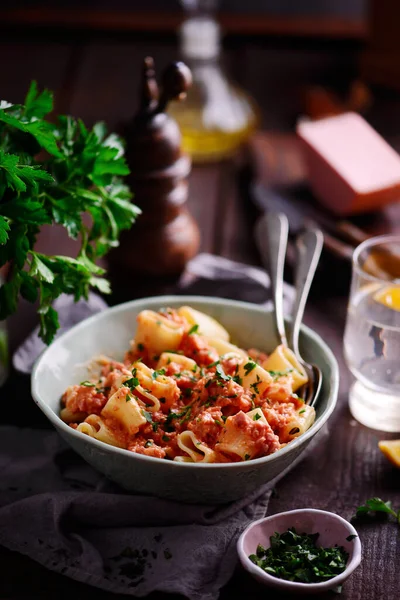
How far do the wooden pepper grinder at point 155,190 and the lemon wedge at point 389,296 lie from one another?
612 mm

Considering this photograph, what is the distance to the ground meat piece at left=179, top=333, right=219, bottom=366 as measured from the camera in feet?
6.49

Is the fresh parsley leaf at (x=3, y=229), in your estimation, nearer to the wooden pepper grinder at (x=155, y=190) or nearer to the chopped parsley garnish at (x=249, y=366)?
the chopped parsley garnish at (x=249, y=366)

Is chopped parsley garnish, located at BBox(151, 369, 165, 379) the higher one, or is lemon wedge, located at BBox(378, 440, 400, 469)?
chopped parsley garnish, located at BBox(151, 369, 165, 379)

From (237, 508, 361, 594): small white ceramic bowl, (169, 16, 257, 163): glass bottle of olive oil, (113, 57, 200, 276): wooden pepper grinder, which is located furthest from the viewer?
(169, 16, 257, 163): glass bottle of olive oil

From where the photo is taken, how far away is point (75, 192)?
6.35 ft

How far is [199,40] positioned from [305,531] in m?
2.24

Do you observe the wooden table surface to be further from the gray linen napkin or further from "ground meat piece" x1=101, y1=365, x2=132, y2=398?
"ground meat piece" x1=101, y1=365, x2=132, y2=398

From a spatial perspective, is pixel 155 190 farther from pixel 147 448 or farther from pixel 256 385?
pixel 147 448

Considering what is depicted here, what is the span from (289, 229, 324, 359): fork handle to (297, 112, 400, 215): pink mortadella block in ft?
1.70

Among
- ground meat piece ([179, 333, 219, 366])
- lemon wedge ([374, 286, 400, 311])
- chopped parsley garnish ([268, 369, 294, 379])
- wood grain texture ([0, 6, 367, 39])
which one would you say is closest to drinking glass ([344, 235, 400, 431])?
lemon wedge ([374, 286, 400, 311])

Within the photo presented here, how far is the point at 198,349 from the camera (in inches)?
78.5

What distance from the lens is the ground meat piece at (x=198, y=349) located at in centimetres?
198

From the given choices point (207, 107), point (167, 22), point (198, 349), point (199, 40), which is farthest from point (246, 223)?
point (167, 22)

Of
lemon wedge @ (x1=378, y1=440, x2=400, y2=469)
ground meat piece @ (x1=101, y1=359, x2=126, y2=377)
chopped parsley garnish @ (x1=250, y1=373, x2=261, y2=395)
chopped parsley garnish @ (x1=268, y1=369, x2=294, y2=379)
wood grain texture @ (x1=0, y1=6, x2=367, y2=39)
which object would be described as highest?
wood grain texture @ (x1=0, y1=6, x2=367, y2=39)
